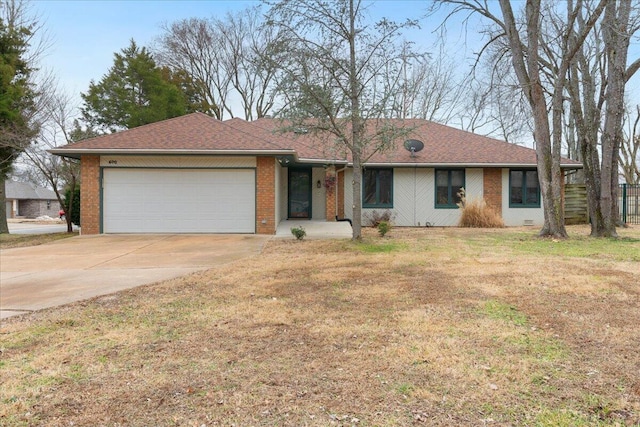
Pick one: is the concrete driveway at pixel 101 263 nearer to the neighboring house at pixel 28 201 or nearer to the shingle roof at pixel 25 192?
the shingle roof at pixel 25 192

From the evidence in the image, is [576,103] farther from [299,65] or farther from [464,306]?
[464,306]

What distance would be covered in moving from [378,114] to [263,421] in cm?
790

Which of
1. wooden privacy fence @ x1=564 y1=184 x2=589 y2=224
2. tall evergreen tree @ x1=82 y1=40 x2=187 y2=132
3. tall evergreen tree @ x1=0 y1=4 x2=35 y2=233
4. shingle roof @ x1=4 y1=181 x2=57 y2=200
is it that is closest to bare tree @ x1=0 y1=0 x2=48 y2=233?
tall evergreen tree @ x1=0 y1=4 x2=35 y2=233

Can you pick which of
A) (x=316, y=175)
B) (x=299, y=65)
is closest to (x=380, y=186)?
(x=316, y=175)

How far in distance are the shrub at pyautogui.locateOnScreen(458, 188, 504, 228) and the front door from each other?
5807mm

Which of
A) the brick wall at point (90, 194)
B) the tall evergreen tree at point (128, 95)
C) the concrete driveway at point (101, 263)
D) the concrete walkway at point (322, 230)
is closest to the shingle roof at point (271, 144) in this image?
the brick wall at point (90, 194)

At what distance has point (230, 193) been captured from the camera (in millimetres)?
12359

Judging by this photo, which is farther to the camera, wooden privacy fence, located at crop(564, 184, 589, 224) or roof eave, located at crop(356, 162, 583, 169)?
wooden privacy fence, located at crop(564, 184, 589, 224)

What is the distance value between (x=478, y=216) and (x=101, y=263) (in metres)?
12.3

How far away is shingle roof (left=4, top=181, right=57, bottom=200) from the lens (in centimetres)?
4267

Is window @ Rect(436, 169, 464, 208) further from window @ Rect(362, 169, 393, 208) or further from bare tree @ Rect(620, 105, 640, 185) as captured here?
bare tree @ Rect(620, 105, 640, 185)

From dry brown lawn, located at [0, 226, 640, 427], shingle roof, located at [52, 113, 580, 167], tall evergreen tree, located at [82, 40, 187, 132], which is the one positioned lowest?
dry brown lawn, located at [0, 226, 640, 427]

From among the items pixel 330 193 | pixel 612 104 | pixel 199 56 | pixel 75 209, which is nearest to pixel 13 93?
pixel 75 209

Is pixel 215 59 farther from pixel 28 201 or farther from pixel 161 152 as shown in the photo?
pixel 28 201
